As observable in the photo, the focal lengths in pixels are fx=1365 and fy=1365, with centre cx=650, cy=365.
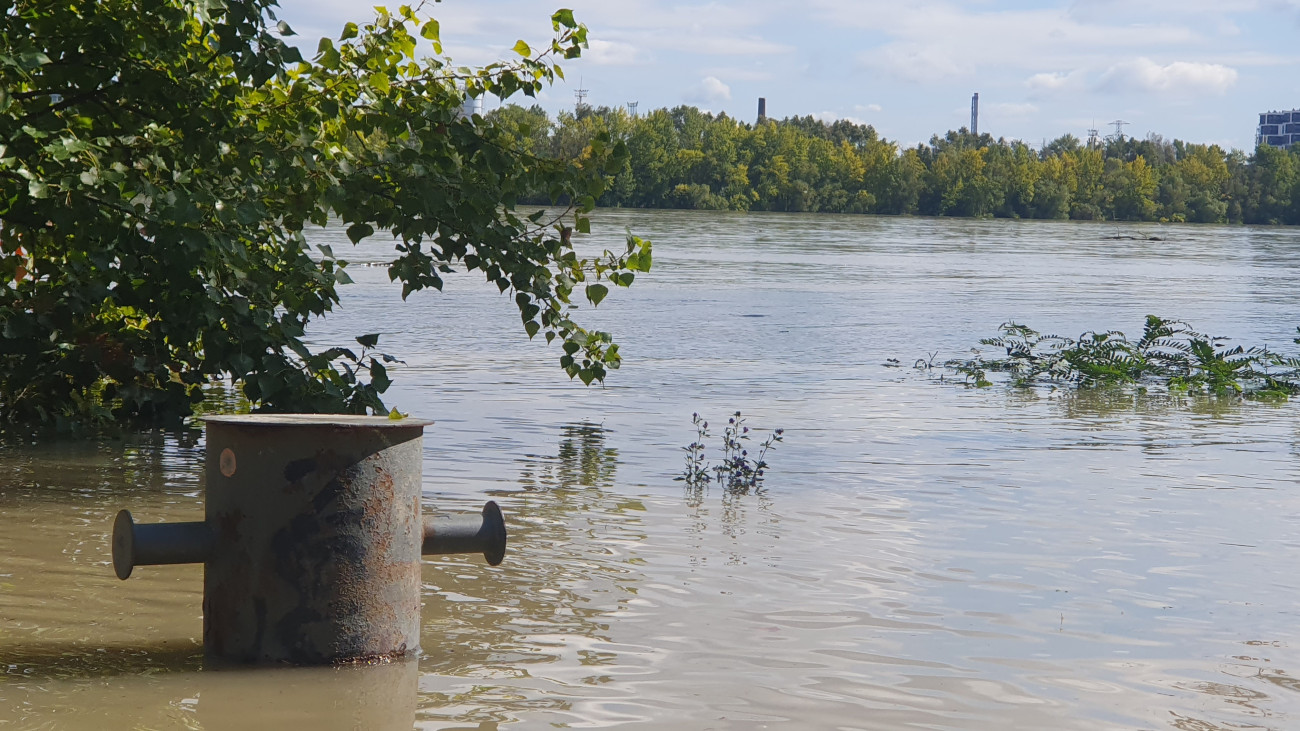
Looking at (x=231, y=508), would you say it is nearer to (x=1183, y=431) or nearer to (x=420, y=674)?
(x=420, y=674)

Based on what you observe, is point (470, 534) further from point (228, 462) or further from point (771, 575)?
point (771, 575)

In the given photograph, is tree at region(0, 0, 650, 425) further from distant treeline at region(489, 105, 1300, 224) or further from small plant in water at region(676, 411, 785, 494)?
distant treeline at region(489, 105, 1300, 224)

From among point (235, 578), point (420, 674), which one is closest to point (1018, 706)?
point (420, 674)

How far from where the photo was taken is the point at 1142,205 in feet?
542

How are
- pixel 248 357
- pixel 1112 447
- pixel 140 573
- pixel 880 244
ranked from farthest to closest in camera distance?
pixel 880 244
pixel 1112 447
pixel 248 357
pixel 140 573

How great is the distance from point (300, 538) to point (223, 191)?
3.81 meters

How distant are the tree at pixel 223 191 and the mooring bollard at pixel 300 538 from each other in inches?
102

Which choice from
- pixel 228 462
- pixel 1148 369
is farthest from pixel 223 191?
pixel 1148 369

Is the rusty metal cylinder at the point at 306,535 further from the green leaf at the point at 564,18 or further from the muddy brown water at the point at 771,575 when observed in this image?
the green leaf at the point at 564,18

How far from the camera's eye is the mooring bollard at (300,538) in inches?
176

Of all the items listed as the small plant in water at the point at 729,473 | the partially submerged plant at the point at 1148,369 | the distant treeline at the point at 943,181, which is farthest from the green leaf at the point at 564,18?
the distant treeline at the point at 943,181

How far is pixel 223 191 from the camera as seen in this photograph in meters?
7.72

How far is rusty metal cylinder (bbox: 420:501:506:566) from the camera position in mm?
4980

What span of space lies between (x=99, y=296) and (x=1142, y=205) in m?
170
